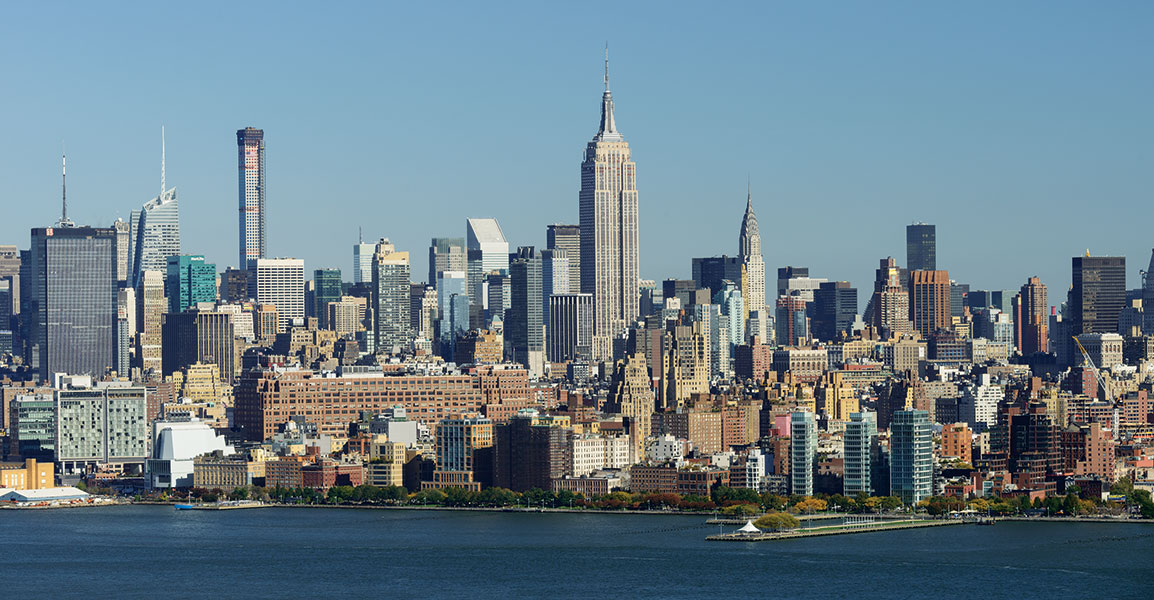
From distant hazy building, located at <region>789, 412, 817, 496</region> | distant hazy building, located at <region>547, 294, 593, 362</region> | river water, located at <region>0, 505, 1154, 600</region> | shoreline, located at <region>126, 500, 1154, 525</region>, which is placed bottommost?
river water, located at <region>0, 505, 1154, 600</region>

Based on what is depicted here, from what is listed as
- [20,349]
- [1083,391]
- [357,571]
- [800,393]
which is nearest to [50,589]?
[357,571]

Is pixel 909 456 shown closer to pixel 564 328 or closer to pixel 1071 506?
pixel 1071 506

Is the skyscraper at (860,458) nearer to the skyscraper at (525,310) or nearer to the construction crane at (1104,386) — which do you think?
the construction crane at (1104,386)

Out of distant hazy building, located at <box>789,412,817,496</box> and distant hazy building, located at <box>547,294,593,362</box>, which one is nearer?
distant hazy building, located at <box>789,412,817,496</box>

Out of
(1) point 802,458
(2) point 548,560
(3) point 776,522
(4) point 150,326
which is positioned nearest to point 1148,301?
(4) point 150,326

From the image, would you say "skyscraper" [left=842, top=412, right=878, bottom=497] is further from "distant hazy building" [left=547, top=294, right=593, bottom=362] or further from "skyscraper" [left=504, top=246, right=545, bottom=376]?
"distant hazy building" [left=547, top=294, right=593, bottom=362]

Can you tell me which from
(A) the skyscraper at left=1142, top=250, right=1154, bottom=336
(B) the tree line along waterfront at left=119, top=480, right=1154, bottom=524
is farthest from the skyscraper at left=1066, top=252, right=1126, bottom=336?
(B) the tree line along waterfront at left=119, top=480, right=1154, bottom=524
